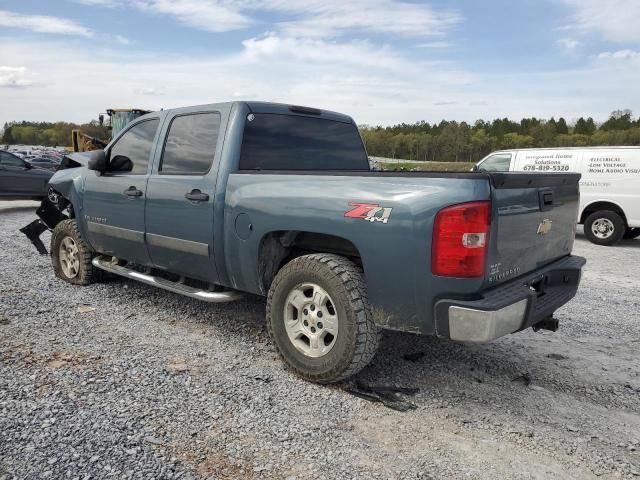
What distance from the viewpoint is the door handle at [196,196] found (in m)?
4.01

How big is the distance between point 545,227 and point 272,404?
209 centimetres

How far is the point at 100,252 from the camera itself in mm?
5453

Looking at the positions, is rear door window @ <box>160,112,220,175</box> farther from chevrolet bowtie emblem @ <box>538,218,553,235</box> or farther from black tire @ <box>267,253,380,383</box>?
chevrolet bowtie emblem @ <box>538,218,553,235</box>

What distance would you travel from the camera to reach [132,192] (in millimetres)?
4734

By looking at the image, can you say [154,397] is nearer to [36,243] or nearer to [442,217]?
[442,217]

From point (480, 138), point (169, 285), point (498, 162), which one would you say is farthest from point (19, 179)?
point (480, 138)

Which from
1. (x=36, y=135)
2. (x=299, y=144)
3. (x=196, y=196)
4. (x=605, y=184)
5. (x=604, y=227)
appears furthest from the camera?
(x=36, y=135)

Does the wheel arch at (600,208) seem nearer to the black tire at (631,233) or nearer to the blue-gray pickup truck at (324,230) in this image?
the black tire at (631,233)

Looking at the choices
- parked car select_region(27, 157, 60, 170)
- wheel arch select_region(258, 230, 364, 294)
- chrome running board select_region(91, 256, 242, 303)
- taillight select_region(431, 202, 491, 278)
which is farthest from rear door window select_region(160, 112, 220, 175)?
parked car select_region(27, 157, 60, 170)

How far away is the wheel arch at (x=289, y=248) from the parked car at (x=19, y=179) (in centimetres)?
1151

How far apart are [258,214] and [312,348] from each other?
0.99m

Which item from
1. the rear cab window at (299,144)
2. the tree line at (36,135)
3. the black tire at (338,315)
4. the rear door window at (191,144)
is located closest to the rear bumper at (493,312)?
the black tire at (338,315)

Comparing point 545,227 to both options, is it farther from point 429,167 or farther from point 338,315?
point 429,167

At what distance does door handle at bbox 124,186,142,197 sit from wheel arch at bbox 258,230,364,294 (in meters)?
1.54
